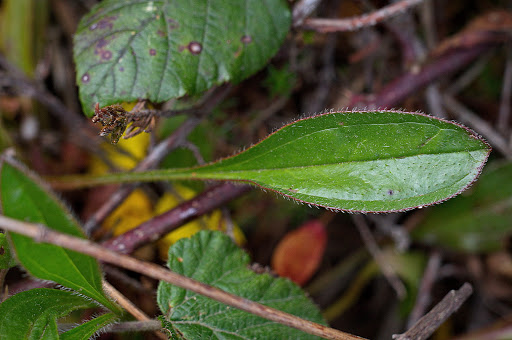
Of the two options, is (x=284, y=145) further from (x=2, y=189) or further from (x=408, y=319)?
(x=408, y=319)

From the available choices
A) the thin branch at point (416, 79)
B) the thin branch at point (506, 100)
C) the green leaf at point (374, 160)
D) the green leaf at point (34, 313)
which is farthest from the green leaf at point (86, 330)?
the thin branch at point (506, 100)

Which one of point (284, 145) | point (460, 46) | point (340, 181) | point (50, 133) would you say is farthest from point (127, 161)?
point (460, 46)

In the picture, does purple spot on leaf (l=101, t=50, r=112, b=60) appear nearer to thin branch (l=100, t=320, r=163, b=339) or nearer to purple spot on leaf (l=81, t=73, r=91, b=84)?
purple spot on leaf (l=81, t=73, r=91, b=84)

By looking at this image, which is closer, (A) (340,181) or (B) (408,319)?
(A) (340,181)

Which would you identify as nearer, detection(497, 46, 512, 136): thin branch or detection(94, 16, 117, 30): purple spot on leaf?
detection(94, 16, 117, 30): purple spot on leaf

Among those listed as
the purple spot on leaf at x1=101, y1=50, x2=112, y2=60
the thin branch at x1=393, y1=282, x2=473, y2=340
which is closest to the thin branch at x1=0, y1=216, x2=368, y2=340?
the thin branch at x1=393, y1=282, x2=473, y2=340
